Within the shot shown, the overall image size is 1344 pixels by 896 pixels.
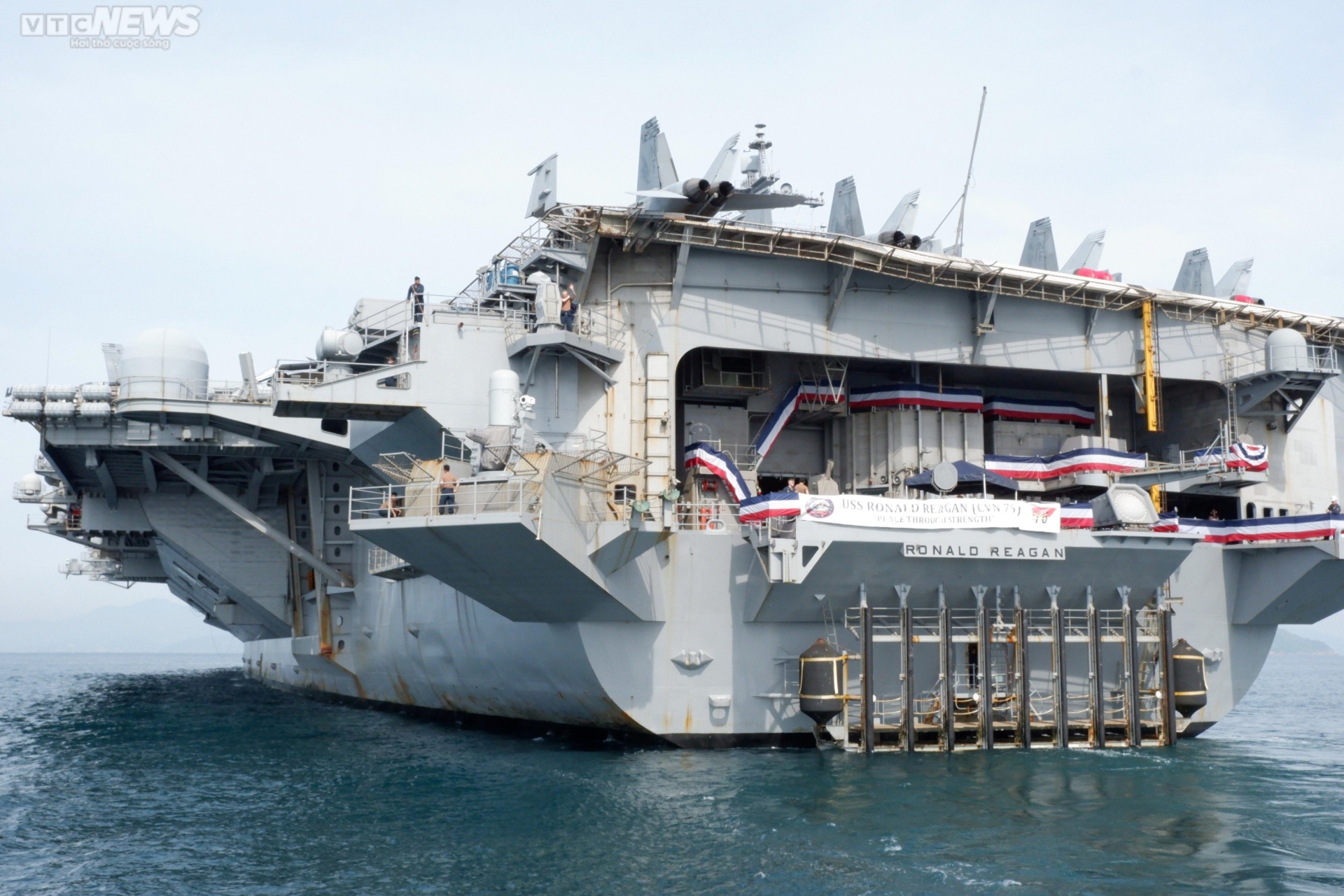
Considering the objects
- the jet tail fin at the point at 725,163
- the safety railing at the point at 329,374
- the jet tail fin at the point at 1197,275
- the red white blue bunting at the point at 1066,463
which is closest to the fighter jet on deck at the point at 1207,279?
the jet tail fin at the point at 1197,275

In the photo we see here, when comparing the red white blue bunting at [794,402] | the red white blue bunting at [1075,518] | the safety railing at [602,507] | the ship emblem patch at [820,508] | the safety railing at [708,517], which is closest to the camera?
the safety railing at [602,507]

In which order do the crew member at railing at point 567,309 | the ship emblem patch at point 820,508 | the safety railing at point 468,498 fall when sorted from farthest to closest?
the crew member at railing at point 567,309 → the ship emblem patch at point 820,508 → the safety railing at point 468,498

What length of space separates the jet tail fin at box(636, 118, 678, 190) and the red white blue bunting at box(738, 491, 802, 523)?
715 cm

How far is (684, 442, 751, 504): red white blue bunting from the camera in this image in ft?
76.4

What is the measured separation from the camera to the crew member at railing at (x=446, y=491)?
1919cm

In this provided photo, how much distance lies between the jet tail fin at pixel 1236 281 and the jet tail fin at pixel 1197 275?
21.8 inches

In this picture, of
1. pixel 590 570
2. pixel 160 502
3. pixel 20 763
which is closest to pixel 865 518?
pixel 590 570

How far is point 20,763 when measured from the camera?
21.7 meters

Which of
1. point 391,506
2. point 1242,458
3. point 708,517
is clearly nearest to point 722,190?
point 708,517

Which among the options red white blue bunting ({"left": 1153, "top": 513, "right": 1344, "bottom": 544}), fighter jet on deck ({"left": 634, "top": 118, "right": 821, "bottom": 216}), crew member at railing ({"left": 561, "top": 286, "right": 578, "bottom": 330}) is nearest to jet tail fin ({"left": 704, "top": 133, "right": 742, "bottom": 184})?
fighter jet on deck ({"left": 634, "top": 118, "right": 821, "bottom": 216})

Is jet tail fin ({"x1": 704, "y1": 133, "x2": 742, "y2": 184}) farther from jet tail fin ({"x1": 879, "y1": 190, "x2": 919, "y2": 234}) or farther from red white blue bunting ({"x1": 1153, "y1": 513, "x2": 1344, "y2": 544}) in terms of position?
red white blue bunting ({"x1": 1153, "y1": 513, "x2": 1344, "y2": 544})

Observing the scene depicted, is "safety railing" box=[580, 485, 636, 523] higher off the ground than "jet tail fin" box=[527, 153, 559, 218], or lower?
lower

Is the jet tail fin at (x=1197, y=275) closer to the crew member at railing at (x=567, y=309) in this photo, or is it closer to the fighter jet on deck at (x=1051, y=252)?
the fighter jet on deck at (x=1051, y=252)

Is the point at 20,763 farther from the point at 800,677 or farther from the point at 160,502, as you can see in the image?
the point at 800,677
